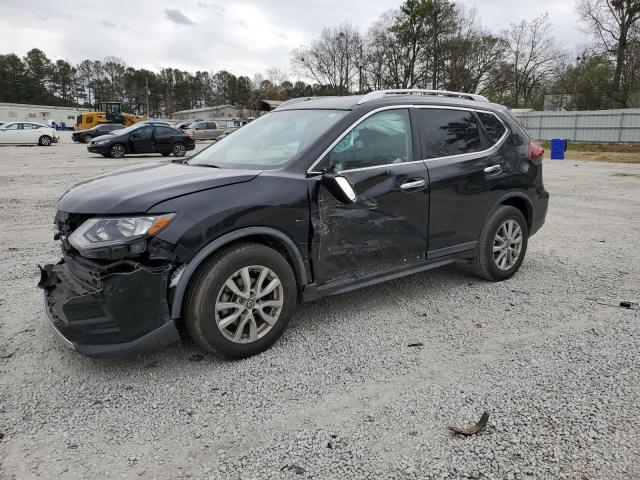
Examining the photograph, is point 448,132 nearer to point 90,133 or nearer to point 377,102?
point 377,102

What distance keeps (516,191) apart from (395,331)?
212cm

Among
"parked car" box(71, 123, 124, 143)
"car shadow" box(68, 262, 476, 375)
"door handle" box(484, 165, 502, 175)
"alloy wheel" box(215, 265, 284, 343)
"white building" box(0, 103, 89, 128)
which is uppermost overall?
"white building" box(0, 103, 89, 128)

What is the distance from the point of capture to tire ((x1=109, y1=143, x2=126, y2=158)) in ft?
65.8

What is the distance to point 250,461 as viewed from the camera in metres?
2.27

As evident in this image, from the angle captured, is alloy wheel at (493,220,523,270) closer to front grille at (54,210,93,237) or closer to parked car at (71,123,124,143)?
front grille at (54,210,93,237)

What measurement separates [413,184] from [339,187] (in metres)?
0.85

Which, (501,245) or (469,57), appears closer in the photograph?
(501,245)

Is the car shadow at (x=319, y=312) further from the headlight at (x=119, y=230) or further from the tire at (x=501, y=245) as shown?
the headlight at (x=119, y=230)

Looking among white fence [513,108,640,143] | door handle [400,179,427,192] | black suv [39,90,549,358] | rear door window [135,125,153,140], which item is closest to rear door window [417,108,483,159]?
black suv [39,90,549,358]

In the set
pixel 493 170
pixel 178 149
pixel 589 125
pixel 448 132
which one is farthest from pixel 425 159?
pixel 589 125

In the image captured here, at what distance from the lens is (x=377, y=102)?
3.81 meters

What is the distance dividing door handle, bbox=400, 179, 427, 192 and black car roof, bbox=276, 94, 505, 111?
0.66 meters

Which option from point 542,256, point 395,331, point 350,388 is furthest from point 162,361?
point 542,256

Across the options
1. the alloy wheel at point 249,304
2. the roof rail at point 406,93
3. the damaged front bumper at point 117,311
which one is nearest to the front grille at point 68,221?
the damaged front bumper at point 117,311
